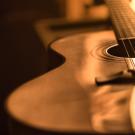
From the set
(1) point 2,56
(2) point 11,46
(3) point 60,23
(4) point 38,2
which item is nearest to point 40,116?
(3) point 60,23

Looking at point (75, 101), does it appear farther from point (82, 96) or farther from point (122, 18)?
point (122, 18)

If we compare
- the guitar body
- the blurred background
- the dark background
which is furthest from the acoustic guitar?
the dark background

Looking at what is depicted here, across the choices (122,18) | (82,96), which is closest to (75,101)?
(82,96)

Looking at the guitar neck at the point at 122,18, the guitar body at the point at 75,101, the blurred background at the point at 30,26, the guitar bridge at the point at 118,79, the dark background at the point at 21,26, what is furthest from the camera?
the dark background at the point at 21,26

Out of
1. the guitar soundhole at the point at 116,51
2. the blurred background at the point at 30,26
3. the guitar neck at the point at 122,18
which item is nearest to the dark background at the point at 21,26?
the blurred background at the point at 30,26

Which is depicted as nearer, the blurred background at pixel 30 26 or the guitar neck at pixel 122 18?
the guitar neck at pixel 122 18

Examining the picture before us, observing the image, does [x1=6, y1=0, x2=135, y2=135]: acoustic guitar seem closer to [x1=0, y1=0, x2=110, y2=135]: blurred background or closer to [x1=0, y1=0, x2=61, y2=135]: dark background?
[x1=0, y1=0, x2=110, y2=135]: blurred background

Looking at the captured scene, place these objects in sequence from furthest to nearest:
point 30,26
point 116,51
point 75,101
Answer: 1. point 30,26
2. point 116,51
3. point 75,101

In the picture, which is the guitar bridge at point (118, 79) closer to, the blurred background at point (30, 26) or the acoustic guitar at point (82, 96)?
the acoustic guitar at point (82, 96)
